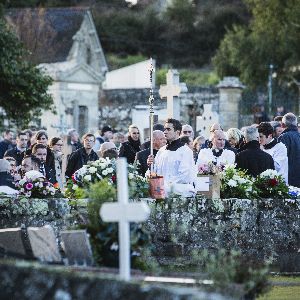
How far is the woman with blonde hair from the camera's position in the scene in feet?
64.9

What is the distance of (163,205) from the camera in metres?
16.3

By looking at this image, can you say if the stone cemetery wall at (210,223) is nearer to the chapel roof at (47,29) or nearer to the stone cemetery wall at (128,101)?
the stone cemetery wall at (128,101)

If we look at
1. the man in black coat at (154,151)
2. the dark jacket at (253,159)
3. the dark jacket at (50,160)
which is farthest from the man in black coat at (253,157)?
the dark jacket at (50,160)

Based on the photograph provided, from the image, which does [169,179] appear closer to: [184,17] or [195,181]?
[195,181]

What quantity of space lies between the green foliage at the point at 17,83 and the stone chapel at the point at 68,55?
16763 mm

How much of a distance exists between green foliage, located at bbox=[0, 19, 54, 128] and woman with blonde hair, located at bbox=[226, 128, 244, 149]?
13614 mm

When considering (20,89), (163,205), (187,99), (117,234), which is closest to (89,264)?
(117,234)

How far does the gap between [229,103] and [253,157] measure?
941 inches

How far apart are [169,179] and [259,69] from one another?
152 ft

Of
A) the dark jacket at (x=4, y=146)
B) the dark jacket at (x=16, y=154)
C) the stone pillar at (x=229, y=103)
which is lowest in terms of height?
the dark jacket at (x=16, y=154)

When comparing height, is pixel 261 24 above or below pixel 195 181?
above

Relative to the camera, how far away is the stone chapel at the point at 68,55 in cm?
5616

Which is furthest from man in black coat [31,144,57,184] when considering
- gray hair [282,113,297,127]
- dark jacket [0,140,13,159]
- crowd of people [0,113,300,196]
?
dark jacket [0,140,13,159]

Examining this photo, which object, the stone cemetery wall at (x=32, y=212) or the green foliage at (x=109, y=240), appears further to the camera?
the stone cemetery wall at (x=32, y=212)
